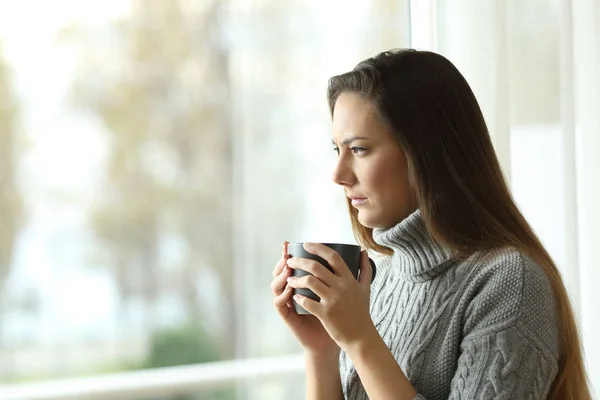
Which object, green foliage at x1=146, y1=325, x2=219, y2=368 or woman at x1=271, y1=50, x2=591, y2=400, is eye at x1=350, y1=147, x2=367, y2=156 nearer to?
woman at x1=271, y1=50, x2=591, y2=400

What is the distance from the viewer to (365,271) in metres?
1.22

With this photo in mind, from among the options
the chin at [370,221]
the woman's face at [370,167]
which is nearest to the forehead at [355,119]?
the woman's face at [370,167]

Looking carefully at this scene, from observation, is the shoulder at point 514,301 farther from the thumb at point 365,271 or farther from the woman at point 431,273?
the thumb at point 365,271

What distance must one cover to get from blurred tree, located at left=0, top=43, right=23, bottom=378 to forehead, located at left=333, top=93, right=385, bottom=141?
804mm

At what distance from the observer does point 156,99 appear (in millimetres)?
1937

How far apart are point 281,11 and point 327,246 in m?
0.96

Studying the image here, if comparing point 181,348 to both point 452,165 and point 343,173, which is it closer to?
point 343,173

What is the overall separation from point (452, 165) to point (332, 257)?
24 centimetres

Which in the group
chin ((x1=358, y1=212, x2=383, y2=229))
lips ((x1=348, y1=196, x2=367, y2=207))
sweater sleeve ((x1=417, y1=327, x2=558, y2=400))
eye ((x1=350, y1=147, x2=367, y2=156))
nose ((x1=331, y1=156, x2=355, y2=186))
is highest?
eye ((x1=350, y1=147, x2=367, y2=156))

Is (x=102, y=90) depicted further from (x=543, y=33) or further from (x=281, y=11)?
(x=543, y=33)

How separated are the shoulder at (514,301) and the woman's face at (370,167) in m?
0.18

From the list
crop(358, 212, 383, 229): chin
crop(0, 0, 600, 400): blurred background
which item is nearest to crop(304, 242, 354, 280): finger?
crop(358, 212, 383, 229): chin

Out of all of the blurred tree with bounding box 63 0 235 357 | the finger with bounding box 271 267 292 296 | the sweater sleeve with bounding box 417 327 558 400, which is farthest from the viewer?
the blurred tree with bounding box 63 0 235 357

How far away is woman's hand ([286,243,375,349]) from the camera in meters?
1.13
